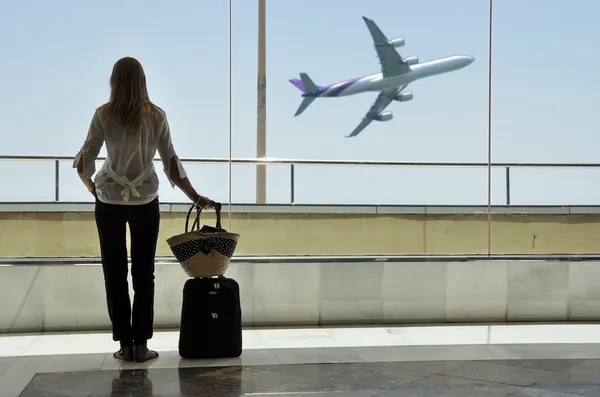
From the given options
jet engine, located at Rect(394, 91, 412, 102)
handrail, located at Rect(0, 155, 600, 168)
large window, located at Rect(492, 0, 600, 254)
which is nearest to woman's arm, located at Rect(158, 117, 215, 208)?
handrail, located at Rect(0, 155, 600, 168)

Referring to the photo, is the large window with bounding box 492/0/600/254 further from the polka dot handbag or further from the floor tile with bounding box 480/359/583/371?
the polka dot handbag

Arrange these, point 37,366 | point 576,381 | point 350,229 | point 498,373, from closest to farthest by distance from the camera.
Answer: point 576,381 → point 498,373 → point 37,366 → point 350,229

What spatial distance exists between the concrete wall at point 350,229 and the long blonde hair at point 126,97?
1.10 meters

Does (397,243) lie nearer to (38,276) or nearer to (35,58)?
(38,276)

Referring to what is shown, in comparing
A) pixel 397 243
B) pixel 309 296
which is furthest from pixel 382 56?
pixel 309 296

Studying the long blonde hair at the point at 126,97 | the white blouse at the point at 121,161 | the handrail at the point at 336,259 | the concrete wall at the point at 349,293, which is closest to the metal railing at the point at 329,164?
the handrail at the point at 336,259

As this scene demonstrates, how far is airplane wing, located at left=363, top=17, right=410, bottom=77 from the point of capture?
4875 millimetres

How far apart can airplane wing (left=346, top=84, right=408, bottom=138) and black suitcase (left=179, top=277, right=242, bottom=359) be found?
6.11 feet

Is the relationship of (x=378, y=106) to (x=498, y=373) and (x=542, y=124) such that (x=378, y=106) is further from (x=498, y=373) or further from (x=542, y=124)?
(x=498, y=373)

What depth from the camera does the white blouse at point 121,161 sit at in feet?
12.1

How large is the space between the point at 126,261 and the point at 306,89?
1.88 meters

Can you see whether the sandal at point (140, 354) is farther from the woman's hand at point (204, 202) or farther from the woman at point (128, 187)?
the woman's hand at point (204, 202)

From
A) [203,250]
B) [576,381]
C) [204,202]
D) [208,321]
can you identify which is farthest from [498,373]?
[204,202]

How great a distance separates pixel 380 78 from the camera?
Answer: 200 inches
